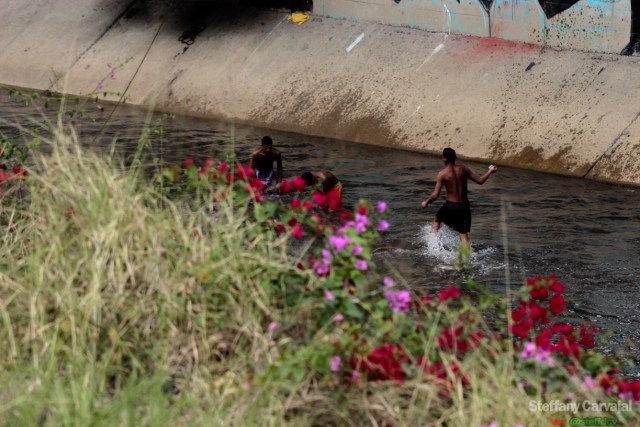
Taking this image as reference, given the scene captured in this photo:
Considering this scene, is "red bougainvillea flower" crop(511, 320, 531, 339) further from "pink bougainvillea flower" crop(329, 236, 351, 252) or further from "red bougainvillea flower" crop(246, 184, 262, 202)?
"red bougainvillea flower" crop(246, 184, 262, 202)

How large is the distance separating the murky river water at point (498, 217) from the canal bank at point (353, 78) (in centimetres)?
48

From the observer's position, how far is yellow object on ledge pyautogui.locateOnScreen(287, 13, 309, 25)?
2283 centimetres

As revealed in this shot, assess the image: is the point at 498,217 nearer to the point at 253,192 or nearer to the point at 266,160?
the point at 266,160

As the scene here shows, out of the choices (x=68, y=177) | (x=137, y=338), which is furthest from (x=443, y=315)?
(x=68, y=177)

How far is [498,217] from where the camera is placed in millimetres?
15367

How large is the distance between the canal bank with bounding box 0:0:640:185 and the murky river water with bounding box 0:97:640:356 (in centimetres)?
48

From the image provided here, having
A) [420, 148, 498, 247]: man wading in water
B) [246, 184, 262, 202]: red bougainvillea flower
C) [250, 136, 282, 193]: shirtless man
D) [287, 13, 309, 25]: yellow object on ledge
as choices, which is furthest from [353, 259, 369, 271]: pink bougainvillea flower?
[287, 13, 309, 25]: yellow object on ledge

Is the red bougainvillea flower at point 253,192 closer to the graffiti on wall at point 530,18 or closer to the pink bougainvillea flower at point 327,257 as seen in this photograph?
the pink bougainvillea flower at point 327,257

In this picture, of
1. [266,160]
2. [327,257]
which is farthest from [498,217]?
[327,257]

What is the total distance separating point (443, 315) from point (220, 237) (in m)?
1.38

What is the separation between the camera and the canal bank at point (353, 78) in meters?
18.0

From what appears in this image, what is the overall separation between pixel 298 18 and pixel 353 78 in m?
2.86

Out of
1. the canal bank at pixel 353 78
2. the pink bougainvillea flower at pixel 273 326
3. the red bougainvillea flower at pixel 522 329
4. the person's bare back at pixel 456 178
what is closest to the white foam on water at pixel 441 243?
the person's bare back at pixel 456 178

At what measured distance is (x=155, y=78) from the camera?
23.1 metres
